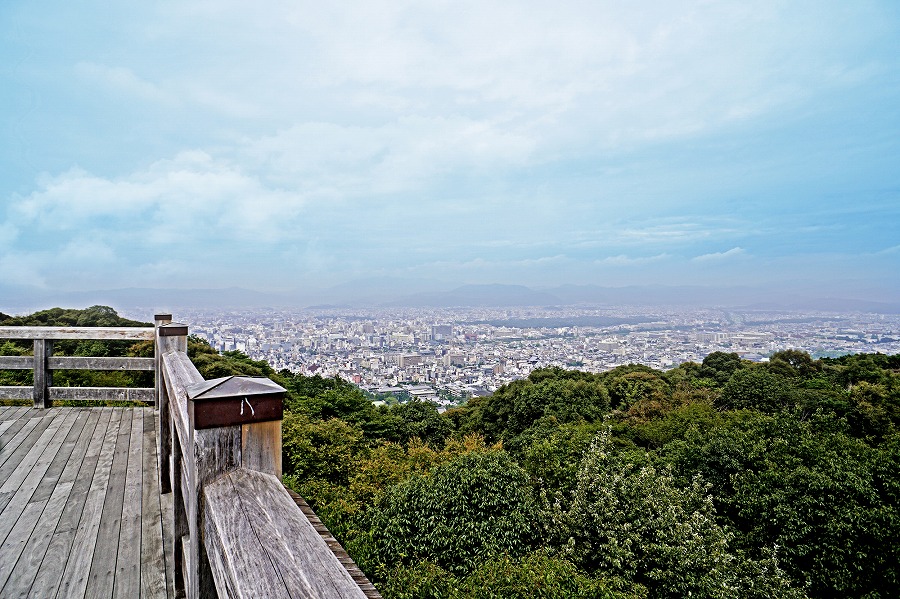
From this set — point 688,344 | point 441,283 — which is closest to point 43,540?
point 688,344

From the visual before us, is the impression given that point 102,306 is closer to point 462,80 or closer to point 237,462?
point 237,462

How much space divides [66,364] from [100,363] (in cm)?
40

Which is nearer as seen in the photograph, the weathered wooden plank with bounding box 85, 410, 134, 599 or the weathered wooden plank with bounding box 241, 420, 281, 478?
the weathered wooden plank with bounding box 241, 420, 281, 478

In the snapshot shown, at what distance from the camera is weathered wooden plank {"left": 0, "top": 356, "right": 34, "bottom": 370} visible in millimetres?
3988

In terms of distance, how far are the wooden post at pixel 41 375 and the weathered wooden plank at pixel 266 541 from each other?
4.56 metres

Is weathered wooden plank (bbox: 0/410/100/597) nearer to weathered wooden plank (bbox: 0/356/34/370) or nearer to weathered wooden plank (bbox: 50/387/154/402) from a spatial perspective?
weathered wooden plank (bbox: 50/387/154/402)

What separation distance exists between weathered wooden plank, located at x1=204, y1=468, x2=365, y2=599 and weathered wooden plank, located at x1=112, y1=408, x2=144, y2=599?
4.45 feet

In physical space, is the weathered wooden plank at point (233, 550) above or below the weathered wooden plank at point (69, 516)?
above

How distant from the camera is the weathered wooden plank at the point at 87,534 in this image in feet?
5.85

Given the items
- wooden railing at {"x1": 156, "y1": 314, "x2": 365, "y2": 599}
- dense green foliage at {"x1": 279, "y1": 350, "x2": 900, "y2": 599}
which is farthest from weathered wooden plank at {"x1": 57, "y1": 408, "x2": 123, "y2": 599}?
dense green foliage at {"x1": 279, "y1": 350, "x2": 900, "y2": 599}

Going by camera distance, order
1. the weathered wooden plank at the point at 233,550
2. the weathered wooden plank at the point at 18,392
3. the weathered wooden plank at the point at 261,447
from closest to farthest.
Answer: the weathered wooden plank at the point at 233,550 → the weathered wooden plank at the point at 261,447 → the weathered wooden plank at the point at 18,392

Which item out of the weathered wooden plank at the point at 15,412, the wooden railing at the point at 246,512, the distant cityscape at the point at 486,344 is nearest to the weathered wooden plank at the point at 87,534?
the wooden railing at the point at 246,512

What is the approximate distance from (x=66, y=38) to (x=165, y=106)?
590cm

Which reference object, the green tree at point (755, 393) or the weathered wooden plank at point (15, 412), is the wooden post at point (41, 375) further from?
the green tree at point (755, 393)
